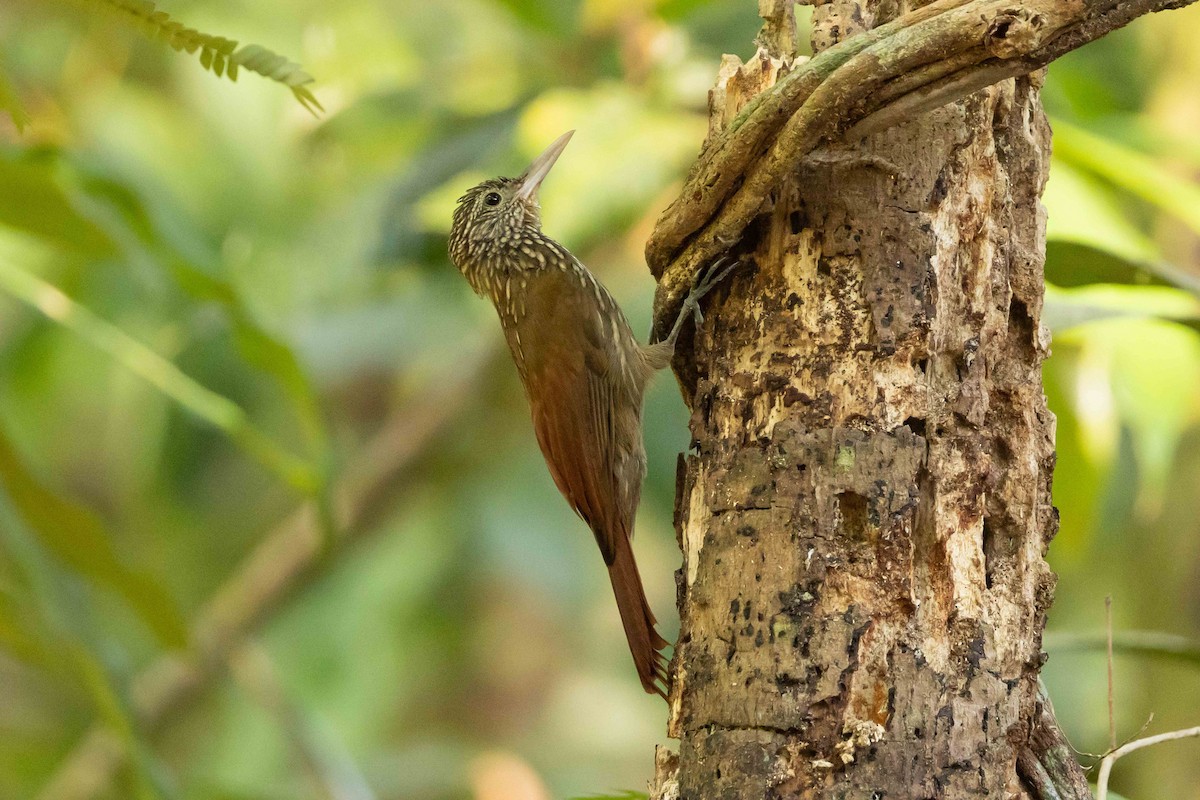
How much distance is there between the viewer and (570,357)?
9.48 feet

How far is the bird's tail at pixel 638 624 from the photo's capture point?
224 cm

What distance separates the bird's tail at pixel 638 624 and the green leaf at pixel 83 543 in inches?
32.8

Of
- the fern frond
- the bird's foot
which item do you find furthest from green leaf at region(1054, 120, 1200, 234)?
the fern frond

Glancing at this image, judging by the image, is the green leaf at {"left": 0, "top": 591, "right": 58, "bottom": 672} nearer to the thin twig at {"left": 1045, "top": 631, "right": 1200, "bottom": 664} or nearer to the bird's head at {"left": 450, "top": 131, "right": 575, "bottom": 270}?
the bird's head at {"left": 450, "top": 131, "right": 575, "bottom": 270}

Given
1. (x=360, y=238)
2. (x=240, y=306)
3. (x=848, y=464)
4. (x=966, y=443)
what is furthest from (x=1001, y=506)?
(x=360, y=238)

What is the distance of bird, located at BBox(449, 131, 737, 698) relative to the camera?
2588 millimetres

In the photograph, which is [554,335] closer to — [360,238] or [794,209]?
[794,209]

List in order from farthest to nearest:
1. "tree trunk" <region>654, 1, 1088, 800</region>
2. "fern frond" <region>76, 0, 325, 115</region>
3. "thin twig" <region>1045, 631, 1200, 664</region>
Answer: "thin twig" <region>1045, 631, 1200, 664</region>, "tree trunk" <region>654, 1, 1088, 800</region>, "fern frond" <region>76, 0, 325, 115</region>

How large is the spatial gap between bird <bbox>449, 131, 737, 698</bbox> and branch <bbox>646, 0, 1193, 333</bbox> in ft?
1.92

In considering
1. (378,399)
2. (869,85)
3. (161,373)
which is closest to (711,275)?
(869,85)

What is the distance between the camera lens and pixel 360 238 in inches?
196

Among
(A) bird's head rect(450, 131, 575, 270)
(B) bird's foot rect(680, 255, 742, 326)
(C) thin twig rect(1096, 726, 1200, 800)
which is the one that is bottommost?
(C) thin twig rect(1096, 726, 1200, 800)

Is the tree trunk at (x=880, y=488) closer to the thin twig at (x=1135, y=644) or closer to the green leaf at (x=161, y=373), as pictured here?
the thin twig at (x=1135, y=644)

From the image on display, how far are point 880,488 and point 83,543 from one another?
1.47 meters
